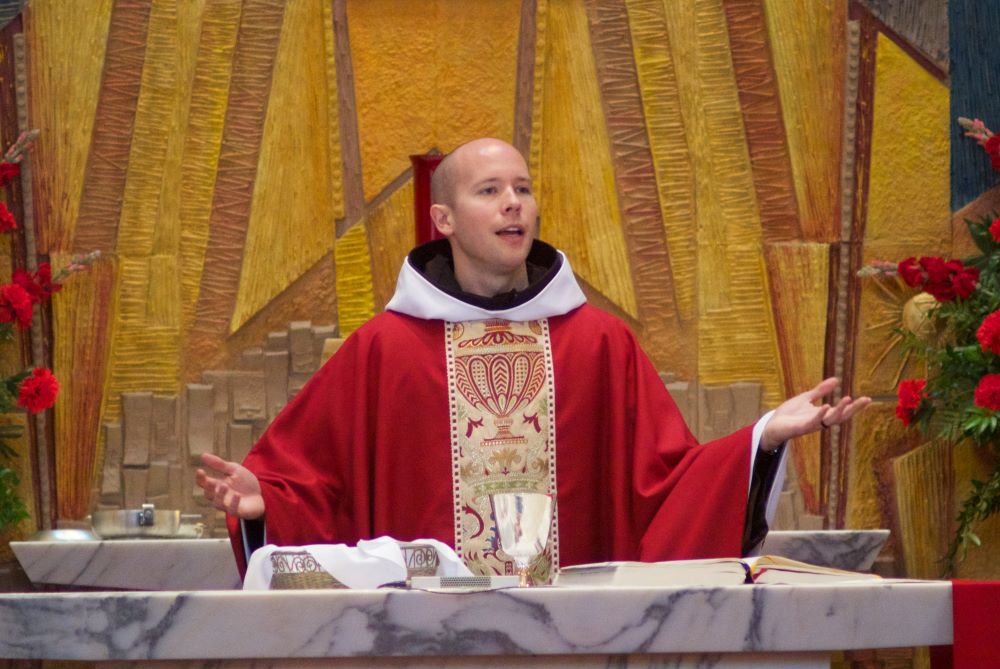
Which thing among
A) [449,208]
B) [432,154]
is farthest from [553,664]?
[432,154]

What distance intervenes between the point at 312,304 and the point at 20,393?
103 centimetres

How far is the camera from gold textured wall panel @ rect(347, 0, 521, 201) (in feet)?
17.7

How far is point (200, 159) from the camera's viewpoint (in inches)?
213

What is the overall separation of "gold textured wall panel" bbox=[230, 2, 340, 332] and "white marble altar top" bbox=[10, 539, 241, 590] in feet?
3.07

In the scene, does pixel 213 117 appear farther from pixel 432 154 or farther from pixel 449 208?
pixel 449 208

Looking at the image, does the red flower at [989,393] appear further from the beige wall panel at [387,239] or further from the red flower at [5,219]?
the red flower at [5,219]

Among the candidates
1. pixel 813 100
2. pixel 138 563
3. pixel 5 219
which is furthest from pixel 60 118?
pixel 813 100

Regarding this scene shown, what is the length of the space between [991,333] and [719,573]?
214cm

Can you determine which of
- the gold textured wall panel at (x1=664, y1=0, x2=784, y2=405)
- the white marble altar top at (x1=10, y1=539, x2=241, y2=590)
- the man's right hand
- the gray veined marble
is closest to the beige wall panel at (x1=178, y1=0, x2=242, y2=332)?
the white marble altar top at (x1=10, y1=539, x2=241, y2=590)

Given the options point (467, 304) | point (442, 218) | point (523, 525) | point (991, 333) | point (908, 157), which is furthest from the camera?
point (908, 157)

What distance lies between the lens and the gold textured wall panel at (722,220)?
17.7ft

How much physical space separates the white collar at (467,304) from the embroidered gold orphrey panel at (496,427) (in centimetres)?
4

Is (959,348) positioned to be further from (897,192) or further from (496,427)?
(496,427)

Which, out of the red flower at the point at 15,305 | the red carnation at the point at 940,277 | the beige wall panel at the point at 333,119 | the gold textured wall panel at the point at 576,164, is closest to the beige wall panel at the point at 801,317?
the red carnation at the point at 940,277
